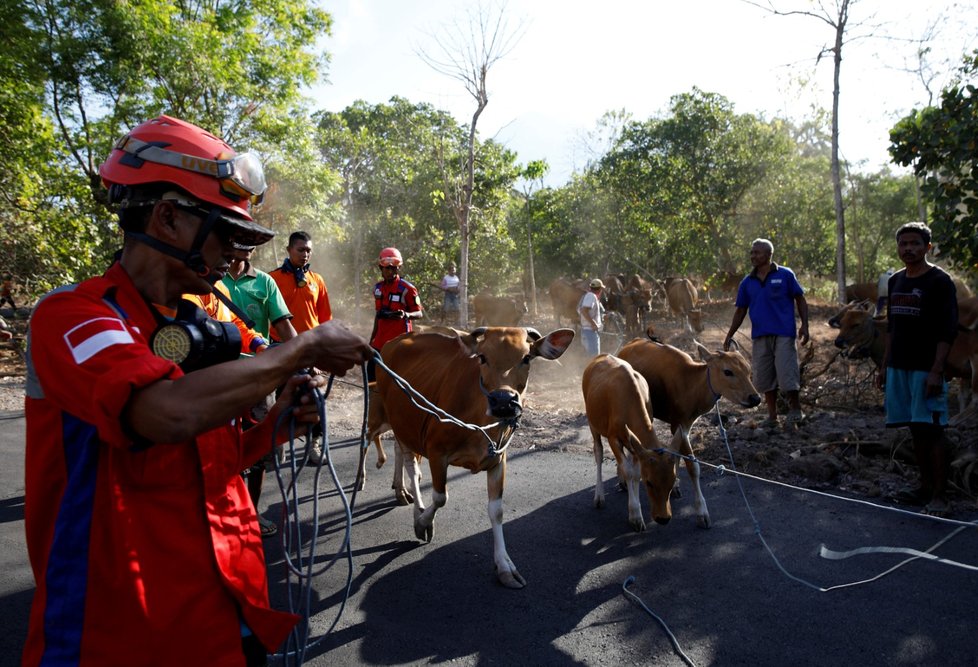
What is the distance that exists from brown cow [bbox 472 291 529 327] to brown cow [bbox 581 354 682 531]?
46.2 ft

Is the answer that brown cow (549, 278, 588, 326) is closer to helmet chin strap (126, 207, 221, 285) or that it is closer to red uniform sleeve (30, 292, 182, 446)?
helmet chin strap (126, 207, 221, 285)

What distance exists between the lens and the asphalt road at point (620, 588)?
3732 millimetres

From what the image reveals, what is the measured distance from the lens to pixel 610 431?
235 inches

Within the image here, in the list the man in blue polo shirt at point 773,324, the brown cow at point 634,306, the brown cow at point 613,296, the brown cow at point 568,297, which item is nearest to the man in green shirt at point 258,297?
the man in blue polo shirt at point 773,324

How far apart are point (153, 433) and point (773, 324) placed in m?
8.03

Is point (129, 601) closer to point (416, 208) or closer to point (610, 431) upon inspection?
point (610, 431)

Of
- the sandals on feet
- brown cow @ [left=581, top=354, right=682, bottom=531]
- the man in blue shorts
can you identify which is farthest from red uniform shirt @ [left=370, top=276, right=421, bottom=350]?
the man in blue shorts

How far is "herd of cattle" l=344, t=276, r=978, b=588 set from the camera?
472cm

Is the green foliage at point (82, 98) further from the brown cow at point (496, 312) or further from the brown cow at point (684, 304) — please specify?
the brown cow at point (684, 304)

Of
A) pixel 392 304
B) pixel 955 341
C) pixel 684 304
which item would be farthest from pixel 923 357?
pixel 684 304

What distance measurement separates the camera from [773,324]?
8180mm

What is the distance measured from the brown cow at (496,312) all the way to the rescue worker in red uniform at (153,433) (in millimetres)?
19093

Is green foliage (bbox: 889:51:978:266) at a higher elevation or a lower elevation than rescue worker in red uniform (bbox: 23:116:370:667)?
higher

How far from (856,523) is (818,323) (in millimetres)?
14489
